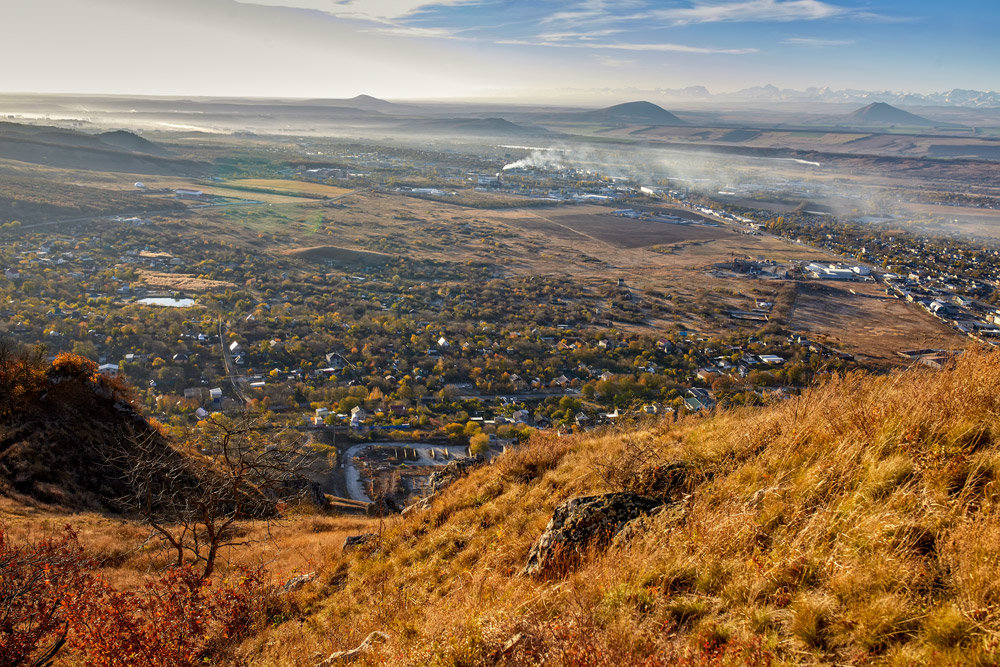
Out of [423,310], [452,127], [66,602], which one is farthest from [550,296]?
[452,127]

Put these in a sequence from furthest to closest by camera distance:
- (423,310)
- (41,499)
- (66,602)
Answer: (423,310), (41,499), (66,602)

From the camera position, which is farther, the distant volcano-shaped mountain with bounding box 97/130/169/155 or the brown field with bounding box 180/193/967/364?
the distant volcano-shaped mountain with bounding box 97/130/169/155

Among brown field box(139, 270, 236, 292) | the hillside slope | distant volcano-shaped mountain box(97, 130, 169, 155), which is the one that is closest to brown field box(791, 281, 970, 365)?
the hillside slope

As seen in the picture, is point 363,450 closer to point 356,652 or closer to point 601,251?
point 356,652

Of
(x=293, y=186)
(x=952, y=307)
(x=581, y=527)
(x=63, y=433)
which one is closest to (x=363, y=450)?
(x=63, y=433)

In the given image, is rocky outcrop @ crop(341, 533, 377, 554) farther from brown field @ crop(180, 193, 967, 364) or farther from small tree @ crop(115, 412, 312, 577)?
brown field @ crop(180, 193, 967, 364)

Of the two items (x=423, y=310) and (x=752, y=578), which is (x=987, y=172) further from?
(x=752, y=578)
